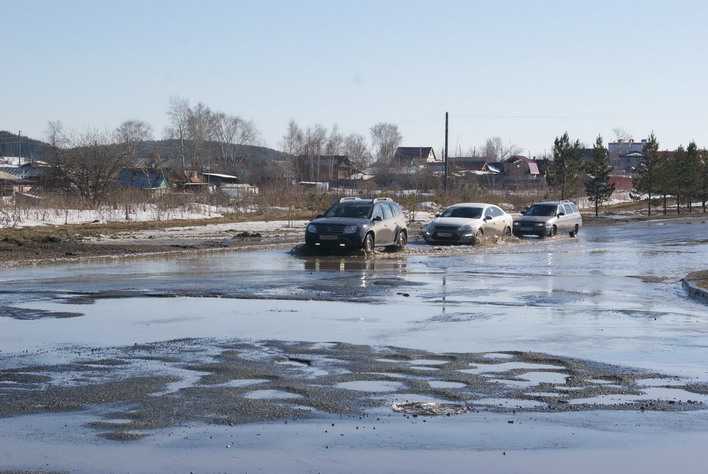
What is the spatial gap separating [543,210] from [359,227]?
1593 cm

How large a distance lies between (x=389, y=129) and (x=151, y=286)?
16606 centimetres

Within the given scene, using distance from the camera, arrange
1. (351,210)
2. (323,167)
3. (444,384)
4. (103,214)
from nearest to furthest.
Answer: (444,384) < (351,210) < (103,214) < (323,167)

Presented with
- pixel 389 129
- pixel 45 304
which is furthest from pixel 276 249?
pixel 389 129

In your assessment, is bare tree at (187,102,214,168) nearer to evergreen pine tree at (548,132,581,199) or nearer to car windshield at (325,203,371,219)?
evergreen pine tree at (548,132,581,199)

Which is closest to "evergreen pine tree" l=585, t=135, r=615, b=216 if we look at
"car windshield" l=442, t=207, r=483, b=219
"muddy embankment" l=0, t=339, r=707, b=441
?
"car windshield" l=442, t=207, r=483, b=219

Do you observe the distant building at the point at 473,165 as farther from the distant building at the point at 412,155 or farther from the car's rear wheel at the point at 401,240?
the car's rear wheel at the point at 401,240

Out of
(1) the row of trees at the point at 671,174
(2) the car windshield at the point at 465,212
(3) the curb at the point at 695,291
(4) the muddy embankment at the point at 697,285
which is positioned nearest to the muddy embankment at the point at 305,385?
(3) the curb at the point at 695,291

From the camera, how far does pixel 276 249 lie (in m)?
32.1

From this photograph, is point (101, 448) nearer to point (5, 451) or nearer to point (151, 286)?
point (5, 451)

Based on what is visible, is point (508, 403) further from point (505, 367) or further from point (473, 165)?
point (473, 165)

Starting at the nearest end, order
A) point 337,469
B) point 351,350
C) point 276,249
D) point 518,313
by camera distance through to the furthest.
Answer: point 337,469 < point 351,350 < point 518,313 < point 276,249

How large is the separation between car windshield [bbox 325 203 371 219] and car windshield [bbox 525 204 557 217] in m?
13.7

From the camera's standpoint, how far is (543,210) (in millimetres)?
43156

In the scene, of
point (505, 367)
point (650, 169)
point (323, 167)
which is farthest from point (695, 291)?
point (323, 167)
